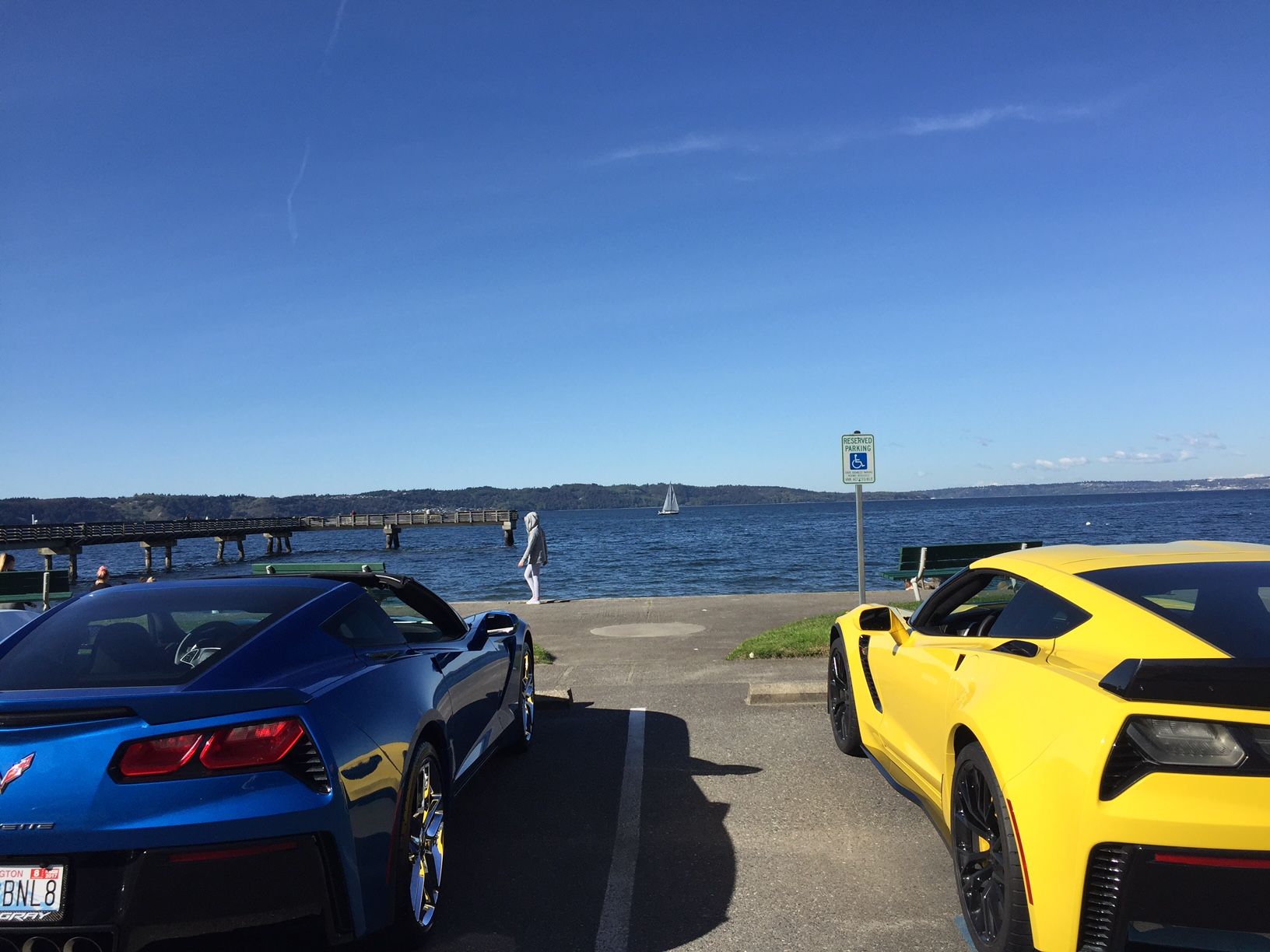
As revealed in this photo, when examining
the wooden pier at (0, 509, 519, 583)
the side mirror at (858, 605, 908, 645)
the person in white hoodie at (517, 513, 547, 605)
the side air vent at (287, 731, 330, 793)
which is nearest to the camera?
the side air vent at (287, 731, 330, 793)

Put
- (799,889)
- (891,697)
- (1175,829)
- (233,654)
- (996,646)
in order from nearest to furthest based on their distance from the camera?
1. (1175,829)
2. (233,654)
3. (996,646)
4. (799,889)
5. (891,697)

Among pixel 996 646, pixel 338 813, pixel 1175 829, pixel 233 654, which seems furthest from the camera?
pixel 996 646

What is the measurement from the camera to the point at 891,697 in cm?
512

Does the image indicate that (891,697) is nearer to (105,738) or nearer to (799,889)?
(799,889)

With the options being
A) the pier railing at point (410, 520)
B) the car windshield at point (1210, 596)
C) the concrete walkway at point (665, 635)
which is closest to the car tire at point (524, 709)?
the concrete walkway at point (665, 635)

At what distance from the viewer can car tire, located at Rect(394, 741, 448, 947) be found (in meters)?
3.53

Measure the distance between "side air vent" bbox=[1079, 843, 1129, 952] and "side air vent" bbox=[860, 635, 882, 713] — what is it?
8.32ft

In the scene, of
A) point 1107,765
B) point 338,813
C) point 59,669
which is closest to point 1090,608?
point 1107,765

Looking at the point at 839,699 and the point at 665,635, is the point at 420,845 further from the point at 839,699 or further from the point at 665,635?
the point at 665,635

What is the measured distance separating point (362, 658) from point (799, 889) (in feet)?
6.99

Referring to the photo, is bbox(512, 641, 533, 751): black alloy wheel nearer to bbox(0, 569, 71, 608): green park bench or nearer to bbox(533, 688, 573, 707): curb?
bbox(533, 688, 573, 707): curb

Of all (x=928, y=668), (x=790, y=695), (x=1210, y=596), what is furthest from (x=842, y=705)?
(x=1210, y=596)

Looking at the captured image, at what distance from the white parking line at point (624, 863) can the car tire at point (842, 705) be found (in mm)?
1326

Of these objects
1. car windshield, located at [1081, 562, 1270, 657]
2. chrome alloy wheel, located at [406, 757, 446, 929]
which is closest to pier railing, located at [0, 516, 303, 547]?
chrome alloy wheel, located at [406, 757, 446, 929]
